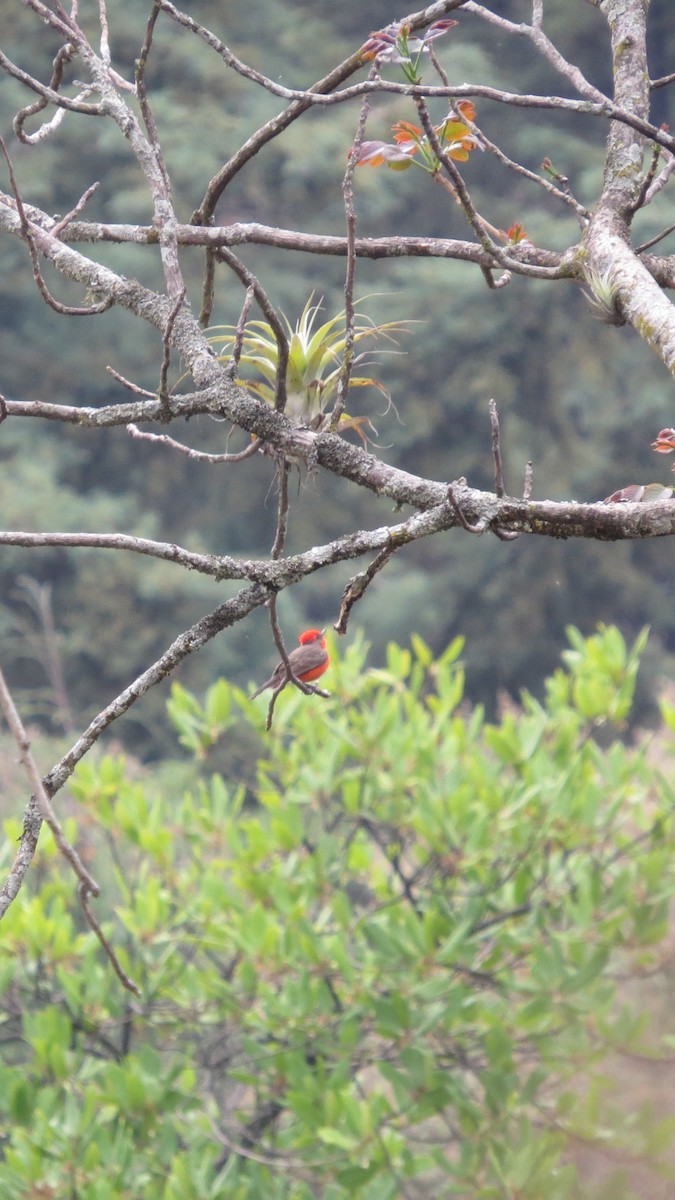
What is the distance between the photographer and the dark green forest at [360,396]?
1405cm

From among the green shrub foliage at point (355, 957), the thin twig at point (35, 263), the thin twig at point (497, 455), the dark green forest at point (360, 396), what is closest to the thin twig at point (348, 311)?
the thin twig at point (497, 455)

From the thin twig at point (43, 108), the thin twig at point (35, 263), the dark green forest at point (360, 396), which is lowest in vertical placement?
the thin twig at point (35, 263)

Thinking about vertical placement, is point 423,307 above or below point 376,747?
above

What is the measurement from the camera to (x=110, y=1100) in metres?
3.03

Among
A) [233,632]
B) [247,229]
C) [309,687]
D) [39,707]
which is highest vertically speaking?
[233,632]

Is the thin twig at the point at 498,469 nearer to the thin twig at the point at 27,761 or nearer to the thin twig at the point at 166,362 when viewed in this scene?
the thin twig at the point at 166,362

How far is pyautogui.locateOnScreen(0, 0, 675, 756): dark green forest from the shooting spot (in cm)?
1405

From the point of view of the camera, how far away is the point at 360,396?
14648 millimetres

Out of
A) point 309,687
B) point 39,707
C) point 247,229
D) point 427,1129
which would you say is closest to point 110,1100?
point 309,687

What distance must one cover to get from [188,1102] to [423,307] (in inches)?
499

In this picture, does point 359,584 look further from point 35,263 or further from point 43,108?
point 43,108

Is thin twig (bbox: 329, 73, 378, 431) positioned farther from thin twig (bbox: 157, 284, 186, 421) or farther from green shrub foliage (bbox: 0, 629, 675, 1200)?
green shrub foliage (bbox: 0, 629, 675, 1200)

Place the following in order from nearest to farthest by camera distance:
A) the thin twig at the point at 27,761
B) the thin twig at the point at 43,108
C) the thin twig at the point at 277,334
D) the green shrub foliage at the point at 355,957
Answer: the thin twig at the point at 27,761 < the thin twig at the point at 277,334 < the thin twig at the point at 43,108 < the green shrub foliage at the point at 355,957

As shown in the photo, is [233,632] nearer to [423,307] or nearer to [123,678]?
[123,678]
